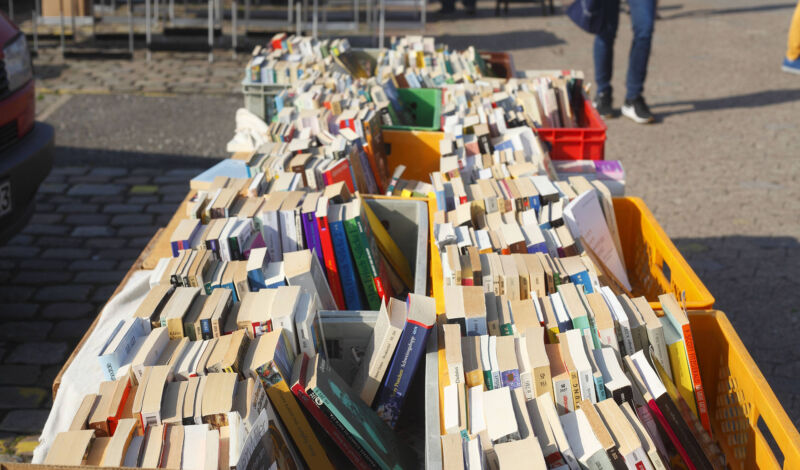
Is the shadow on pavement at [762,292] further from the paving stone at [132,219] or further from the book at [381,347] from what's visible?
the paving stone at [132,219]

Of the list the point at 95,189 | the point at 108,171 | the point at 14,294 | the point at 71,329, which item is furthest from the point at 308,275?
the point at 108,171

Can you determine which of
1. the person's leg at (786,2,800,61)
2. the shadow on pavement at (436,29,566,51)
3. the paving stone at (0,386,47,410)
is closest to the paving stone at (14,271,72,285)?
the paving stone at (0,386,47,410)

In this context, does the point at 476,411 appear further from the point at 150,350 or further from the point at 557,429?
the point at 150,350

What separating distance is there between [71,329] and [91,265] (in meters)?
0.81

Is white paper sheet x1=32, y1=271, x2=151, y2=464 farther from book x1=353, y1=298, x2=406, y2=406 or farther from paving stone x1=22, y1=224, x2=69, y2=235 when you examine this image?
paving stone x1=22, y1=224, x2=69, y2=235

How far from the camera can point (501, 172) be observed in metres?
3.37

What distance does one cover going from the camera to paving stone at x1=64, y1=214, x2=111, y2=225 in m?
5.52

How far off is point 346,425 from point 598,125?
9.01 ft

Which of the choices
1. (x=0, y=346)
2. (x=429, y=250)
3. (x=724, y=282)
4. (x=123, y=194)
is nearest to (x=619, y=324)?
(x=429, y=250)

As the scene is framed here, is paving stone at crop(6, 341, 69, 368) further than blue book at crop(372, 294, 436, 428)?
Yes

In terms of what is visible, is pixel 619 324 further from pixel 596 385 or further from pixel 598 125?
pixel 598 125

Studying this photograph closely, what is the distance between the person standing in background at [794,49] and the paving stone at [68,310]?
842 centimetres

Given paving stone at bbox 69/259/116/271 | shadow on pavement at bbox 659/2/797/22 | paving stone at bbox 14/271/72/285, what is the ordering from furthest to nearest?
1. shadow on pavement at bbox 659/2/797/22
2. paving stone at bbox 69/259/116/271
3. paving stone at bbox 14/271/72/285

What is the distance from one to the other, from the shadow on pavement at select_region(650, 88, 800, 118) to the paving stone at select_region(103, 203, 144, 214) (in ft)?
18.1
